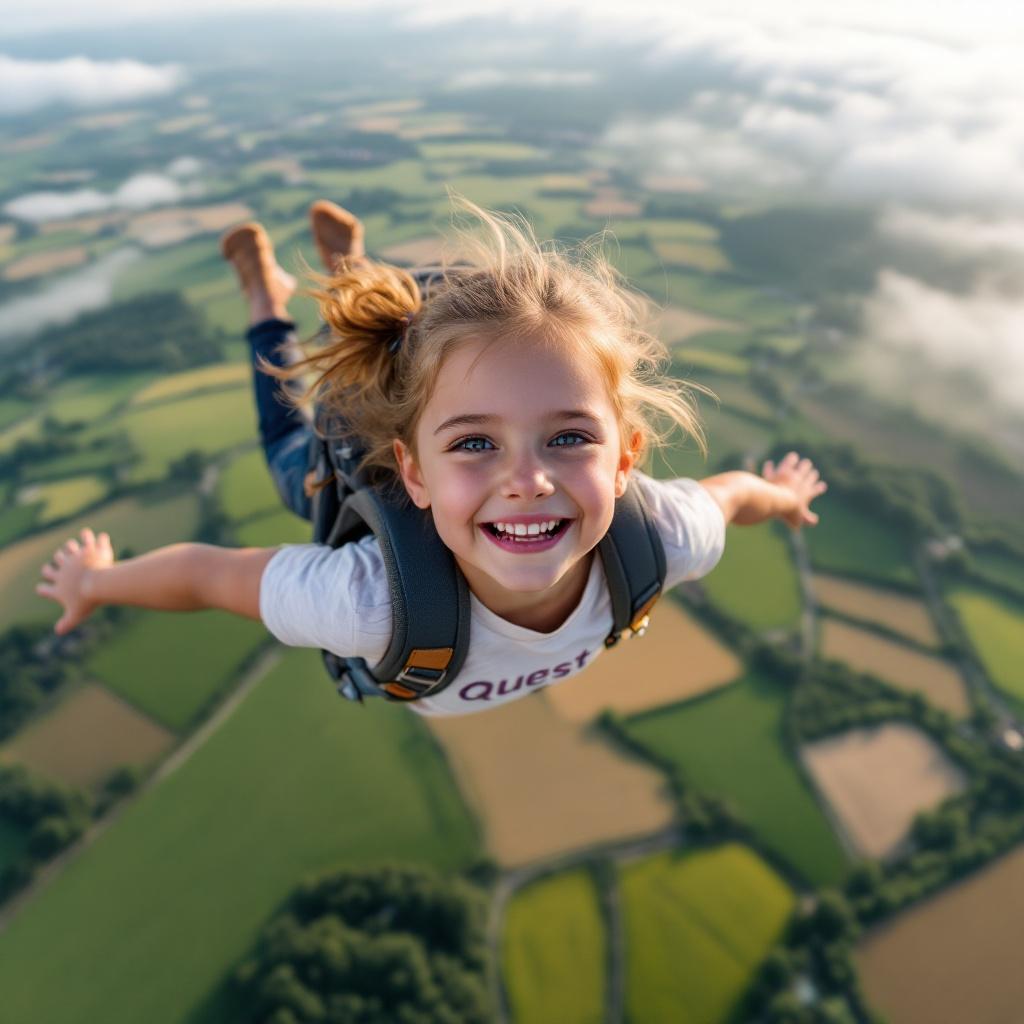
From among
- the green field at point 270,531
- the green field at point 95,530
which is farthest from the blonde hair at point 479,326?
the green field at point 95,530

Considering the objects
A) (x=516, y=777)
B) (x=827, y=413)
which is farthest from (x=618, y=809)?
(x=827, y=413)

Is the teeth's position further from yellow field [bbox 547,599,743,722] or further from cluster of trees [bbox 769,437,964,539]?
cluster of trees [bbox 769,437,964,539]

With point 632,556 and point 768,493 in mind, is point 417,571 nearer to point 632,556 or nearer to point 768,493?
point 632,556

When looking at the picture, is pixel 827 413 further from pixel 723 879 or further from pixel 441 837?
pixel 441 837

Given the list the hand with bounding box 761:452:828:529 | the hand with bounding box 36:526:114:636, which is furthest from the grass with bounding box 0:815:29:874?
the hand with bounding box 761:452:828:529

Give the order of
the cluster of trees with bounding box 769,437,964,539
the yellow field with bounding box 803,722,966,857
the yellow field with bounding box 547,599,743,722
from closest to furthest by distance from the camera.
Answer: the yellow field with bounding box 803,722,966,857 → the yellow field with bounding box 547,599,743,722 → the cluster of trees with bounding box 769,437,964,539

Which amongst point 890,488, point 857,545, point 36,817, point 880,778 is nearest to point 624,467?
point 880,778

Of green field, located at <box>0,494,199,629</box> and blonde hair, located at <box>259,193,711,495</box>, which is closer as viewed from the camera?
blonde hair, located at <box>259,193,711,495</box>

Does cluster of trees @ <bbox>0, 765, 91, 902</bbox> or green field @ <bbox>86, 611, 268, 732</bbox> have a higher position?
green field @ <bbox>86, 611, 268, 732</bbox>

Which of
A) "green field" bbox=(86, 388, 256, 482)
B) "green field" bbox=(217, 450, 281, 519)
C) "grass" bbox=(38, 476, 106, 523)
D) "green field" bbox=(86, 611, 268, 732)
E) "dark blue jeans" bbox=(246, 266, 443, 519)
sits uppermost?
"dark blue jeans" bbox=(246, 266, 443, 519)
